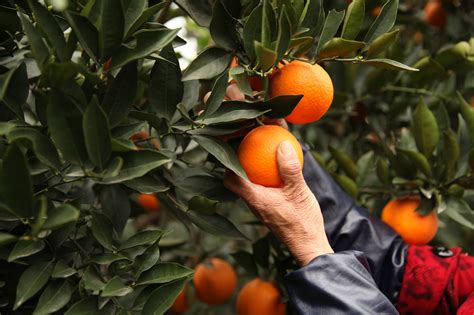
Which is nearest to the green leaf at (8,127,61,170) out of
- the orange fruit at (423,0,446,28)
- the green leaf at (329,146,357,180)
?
the green leaf at (329,146,357,180)

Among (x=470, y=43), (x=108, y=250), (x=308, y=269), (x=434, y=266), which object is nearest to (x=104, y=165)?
(x=108, y=250)

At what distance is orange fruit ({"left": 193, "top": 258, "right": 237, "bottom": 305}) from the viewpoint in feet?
5.22

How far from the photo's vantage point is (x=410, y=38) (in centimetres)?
221

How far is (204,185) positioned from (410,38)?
1469mm

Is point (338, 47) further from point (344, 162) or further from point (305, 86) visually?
point (344, 162)

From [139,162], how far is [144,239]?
6.1 inches

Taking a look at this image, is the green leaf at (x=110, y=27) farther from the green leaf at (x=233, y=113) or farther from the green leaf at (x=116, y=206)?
the green leaf at (x=116, y=206)

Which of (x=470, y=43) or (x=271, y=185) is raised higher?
(x=470, y=43)

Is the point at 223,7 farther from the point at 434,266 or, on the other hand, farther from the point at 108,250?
the point at 434,266

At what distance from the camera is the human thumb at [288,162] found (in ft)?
3.09

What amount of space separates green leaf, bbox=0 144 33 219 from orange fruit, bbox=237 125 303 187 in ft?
1.24

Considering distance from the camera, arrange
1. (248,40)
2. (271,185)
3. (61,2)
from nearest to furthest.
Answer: (61,2)
(248,40)
(271,185)

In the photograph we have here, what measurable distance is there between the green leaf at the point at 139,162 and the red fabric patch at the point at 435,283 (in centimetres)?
75

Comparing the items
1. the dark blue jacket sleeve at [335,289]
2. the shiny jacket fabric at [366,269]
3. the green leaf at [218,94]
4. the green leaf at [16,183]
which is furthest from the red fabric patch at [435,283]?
the green leaf at [16,183]
